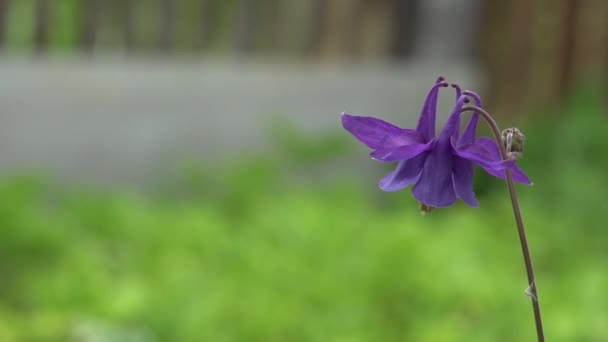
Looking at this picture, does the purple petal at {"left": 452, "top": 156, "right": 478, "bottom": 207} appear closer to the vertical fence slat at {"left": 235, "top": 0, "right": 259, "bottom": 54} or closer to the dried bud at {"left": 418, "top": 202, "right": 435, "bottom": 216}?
the dried bud at {"left": 418, "top": 202, "right": 435, "bottom": 216}

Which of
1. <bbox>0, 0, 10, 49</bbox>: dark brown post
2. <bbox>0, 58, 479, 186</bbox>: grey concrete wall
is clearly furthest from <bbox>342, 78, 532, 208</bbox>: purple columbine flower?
<bbox>0, 0, 10, 49</bbox>: dark brown post

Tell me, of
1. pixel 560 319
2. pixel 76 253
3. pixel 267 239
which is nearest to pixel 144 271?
pixel 76 253

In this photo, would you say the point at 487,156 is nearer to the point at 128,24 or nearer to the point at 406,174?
the point at 406,174

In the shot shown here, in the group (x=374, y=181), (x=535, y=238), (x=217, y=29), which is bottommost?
(x=374, y=181)

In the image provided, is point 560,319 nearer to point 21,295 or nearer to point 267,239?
point 267,239

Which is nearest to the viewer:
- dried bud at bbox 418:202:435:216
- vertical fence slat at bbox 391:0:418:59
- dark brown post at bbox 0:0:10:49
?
dried bud at bbox 418:202:435:216
